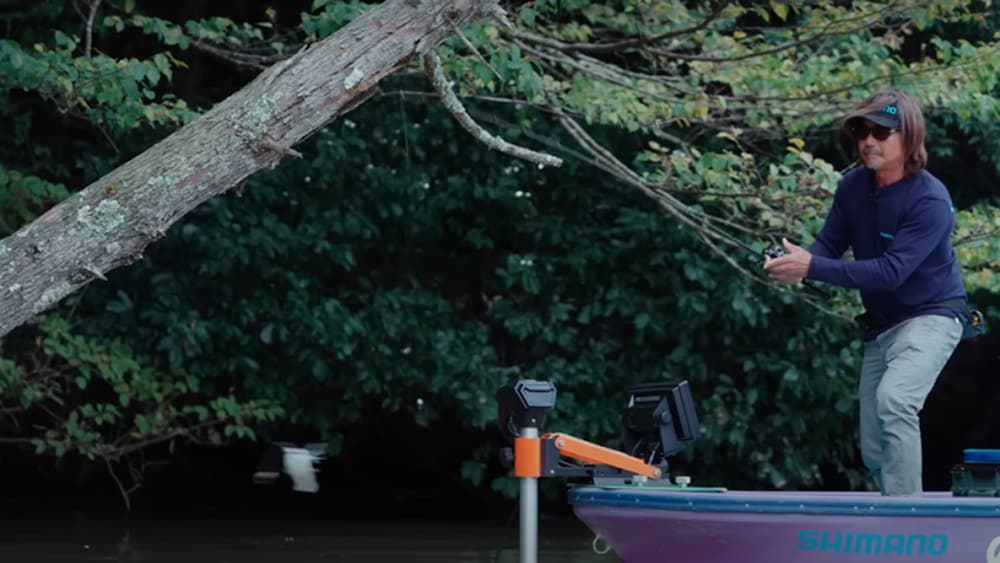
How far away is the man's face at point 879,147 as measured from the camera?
5.02 metres

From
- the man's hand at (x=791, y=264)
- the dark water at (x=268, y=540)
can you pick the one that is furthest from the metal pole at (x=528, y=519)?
the dark water at (x=268, y=540)

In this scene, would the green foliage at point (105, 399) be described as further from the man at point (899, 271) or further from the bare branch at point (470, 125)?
the man at point (899, 271)

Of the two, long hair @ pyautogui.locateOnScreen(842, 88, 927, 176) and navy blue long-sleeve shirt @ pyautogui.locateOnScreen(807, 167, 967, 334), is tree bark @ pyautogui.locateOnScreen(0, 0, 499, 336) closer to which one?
long hair @ pyautogui.locateOnScreen(842, 88, 927, 176)

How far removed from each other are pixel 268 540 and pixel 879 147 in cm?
605

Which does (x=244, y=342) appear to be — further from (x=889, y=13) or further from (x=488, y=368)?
(x=889, y=13)

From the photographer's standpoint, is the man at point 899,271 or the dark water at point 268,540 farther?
the dark water at point 268,540

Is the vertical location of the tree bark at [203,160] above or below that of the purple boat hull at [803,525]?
above

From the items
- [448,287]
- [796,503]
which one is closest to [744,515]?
[796,503]

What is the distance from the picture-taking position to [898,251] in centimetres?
495

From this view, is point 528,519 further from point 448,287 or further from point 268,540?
point 448,287

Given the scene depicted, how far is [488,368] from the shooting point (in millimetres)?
10141

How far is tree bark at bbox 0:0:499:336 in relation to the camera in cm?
527

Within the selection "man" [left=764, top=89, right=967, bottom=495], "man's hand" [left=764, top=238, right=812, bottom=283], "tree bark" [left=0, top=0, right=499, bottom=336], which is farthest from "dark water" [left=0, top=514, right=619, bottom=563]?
"man's hand" [left=764, top=238, right=812, bottom=283]

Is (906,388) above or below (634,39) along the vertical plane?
below
